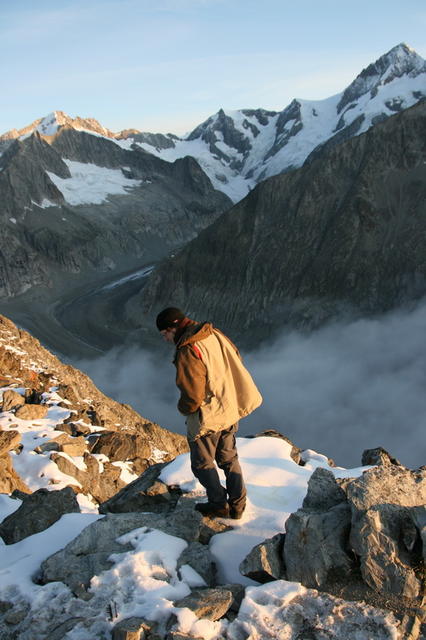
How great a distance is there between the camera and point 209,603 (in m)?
4.14

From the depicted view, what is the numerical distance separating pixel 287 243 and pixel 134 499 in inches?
2242

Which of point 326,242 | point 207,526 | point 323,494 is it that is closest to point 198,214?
point 326,242

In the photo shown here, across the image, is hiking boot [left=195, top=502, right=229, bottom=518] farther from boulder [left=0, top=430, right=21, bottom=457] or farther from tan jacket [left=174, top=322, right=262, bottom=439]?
boulder [left=0, top=430, right=21, bottom=457]

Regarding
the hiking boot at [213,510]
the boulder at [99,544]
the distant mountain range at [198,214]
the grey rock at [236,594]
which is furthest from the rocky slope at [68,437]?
the distant mountain range at [198,214]

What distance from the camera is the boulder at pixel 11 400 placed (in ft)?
43.9

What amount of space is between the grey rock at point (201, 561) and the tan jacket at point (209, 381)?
1.02 meters

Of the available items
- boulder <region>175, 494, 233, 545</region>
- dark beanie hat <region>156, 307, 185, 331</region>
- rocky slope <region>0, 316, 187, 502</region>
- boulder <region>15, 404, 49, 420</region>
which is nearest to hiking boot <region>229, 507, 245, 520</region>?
boulder <region>175, 494, 233, 545</region>

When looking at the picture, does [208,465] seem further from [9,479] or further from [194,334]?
[9,479]

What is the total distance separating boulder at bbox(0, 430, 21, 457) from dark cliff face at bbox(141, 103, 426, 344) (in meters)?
46.9

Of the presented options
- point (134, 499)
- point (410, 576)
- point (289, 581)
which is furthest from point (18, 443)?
point (410, 576)

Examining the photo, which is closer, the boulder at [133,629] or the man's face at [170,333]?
the boulder at [133,629]

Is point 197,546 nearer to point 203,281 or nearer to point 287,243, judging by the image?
point 287,243

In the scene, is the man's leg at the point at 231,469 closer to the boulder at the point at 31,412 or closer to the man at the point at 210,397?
the man at the point at 210,397

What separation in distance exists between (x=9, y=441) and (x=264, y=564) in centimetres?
792
